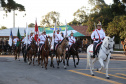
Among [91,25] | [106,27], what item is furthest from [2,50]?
[106,27]

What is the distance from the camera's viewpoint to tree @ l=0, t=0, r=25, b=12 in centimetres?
2724

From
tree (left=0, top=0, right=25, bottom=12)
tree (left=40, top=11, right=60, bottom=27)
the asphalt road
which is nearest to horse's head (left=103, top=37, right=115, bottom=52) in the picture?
the asphalt road

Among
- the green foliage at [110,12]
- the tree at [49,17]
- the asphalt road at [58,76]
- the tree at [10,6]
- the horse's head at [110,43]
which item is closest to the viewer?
the asphalt road at [58,76]

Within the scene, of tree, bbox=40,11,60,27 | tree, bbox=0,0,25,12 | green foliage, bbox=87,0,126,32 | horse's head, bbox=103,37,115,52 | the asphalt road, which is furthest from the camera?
tree, bbox=40,11,60,27

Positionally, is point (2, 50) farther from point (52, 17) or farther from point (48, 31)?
point (52, 17)

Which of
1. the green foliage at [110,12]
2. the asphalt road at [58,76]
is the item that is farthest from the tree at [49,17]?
the asphalt road at [58,76]

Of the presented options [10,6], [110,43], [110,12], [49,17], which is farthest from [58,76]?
[49,17]

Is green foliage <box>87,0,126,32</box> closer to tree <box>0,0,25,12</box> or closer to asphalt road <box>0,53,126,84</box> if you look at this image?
tree <box>0,0,25,12</box>

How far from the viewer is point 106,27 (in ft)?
153

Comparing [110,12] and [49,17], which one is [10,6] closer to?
[110,12]

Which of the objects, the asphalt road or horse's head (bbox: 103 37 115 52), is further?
horse's head (bbox: 103 37 115 52)

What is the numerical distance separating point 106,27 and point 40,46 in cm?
3287

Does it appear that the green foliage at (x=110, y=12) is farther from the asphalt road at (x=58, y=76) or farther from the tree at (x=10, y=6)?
the asphalt road at (x=58, y=76)

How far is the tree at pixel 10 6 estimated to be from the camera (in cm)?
2724
